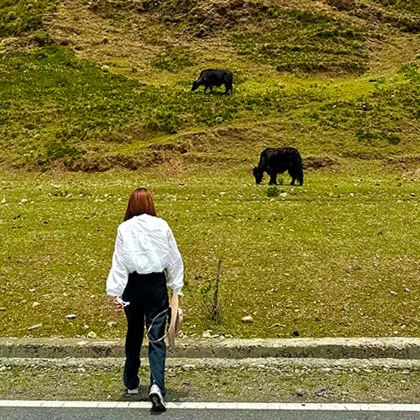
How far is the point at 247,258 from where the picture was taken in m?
12.0

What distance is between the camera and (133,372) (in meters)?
6.47

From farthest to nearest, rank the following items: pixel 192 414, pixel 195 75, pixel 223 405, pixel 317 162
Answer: pixel 195 75 < pixel 317 162 < pixel 223 405 < pixel 192 414

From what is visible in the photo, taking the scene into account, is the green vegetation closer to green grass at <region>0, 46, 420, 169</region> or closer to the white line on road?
the white line on road

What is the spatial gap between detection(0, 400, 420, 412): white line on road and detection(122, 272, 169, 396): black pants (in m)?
0.33

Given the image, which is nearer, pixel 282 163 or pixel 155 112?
pixel 282 163

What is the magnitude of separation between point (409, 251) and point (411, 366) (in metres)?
5.66

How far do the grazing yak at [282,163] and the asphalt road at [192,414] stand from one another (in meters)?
17.1

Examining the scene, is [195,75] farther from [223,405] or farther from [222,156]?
[223,405]

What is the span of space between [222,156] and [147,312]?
21937 mm

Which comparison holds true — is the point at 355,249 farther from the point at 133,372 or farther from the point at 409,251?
the point at 133,372

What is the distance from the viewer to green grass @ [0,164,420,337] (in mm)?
9242

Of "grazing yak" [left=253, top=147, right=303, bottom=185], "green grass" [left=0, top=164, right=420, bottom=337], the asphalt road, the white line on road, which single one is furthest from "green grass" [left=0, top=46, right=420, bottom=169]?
the asphalt road

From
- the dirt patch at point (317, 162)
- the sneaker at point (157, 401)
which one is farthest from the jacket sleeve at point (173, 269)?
the dirt patch at point (317, 162)

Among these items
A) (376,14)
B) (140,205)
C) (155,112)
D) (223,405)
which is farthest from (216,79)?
(223,405)
